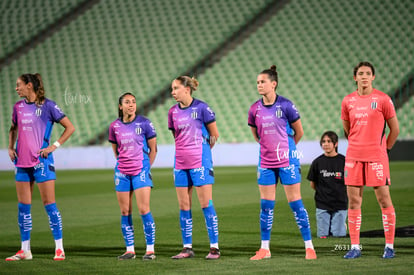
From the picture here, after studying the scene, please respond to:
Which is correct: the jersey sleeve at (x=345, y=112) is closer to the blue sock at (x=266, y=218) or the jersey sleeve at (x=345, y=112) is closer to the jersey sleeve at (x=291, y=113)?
the jersey sleeve at (x=291, y=113)

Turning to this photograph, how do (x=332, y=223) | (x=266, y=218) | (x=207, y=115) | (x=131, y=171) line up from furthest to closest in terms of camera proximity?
(x=332, y=223) < (x=207, y=115) < (x=131, y=171) < (x=266, y=218)

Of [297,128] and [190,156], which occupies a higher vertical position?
[297,128]

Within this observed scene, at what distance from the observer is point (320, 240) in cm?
831

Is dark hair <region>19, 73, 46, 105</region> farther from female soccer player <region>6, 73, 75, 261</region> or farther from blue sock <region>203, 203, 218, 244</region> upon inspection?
blue sock <region>203, 203, 218, 244</region>

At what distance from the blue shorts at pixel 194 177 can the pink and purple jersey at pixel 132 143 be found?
0.37 m

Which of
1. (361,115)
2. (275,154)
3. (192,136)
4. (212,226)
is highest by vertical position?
(361,115)

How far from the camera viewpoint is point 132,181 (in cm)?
729

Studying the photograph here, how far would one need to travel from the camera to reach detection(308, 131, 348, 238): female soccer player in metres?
8.59

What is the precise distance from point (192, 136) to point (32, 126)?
170 cm

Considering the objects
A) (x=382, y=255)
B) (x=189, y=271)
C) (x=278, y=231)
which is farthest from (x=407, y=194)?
(x=189, y=271)

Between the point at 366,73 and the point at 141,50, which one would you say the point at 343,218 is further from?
the point at 141,50

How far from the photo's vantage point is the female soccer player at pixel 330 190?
28.2 ft

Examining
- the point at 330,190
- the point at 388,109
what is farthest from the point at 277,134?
the point at 330,190

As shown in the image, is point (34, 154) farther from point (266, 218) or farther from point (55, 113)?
point (266, 218)
